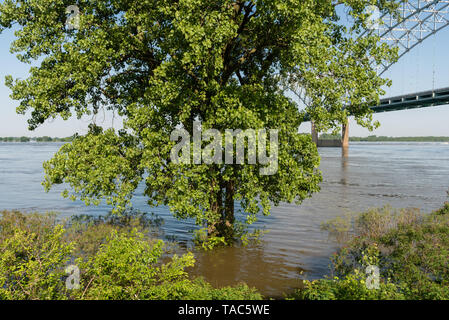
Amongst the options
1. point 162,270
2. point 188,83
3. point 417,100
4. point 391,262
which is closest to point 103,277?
point 162,270

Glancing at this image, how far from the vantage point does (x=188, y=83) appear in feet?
45.1

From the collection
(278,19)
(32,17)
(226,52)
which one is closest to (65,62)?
(32,17)

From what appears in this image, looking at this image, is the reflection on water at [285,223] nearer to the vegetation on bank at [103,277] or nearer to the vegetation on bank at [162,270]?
the vegetation on bank at [162,270]

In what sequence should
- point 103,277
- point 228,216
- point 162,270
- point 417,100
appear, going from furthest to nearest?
point 417,100
point 228,216
point 162,270
point 103,277

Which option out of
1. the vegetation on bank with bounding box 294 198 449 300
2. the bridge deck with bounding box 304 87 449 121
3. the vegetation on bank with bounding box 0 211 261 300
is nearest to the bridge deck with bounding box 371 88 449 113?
the bridge deck with bounding box 304 87 449 121

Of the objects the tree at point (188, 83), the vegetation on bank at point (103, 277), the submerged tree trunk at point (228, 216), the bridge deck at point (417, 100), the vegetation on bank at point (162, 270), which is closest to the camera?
the vegetation on bank at point (103, 277)

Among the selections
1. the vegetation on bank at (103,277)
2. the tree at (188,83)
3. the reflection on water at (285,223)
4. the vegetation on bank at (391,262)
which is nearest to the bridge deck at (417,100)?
the reflection on water at (285,223)

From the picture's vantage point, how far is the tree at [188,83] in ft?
41.9

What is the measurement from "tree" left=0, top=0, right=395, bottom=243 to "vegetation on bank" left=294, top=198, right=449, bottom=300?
3190mm

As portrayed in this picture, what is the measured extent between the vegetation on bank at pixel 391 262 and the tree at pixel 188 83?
3190 mm

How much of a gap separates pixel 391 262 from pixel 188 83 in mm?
8977

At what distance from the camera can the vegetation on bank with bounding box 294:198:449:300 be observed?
29.5 feet

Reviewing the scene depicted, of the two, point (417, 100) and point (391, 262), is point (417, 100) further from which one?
point (391, 262)
